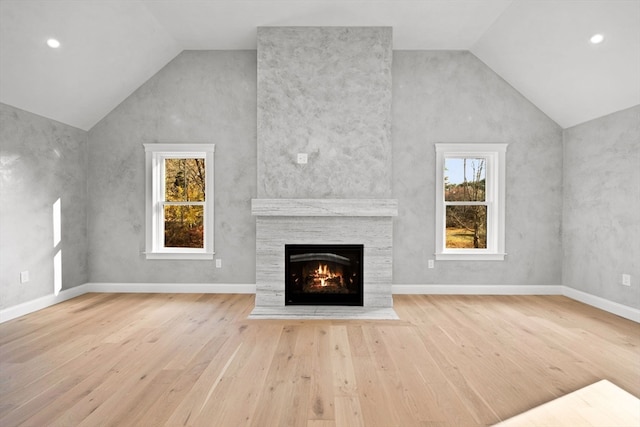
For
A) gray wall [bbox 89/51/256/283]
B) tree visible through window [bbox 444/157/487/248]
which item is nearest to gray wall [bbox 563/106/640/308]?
tree visible through window [bbox 444/157/487/248]

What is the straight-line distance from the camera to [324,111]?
4.17 m

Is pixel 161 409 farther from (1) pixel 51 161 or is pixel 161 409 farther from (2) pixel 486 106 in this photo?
(2) pixel 486 106

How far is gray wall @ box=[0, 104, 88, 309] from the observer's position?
3734mm

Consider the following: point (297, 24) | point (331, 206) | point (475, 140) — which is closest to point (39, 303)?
point (331, 206)

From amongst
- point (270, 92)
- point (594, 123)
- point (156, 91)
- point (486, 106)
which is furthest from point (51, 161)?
point (594, 123)

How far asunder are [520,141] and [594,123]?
0.81m

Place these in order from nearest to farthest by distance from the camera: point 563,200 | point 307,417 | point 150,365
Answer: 1. point 307,417
2. point 150,365
3. point 563,200

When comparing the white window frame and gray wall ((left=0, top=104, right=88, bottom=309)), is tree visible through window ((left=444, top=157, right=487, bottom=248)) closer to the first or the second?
the white window frame

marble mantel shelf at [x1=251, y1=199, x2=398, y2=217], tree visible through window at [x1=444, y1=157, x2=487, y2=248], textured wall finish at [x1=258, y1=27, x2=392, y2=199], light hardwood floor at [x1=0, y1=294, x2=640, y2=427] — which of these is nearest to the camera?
light hardwood floor at [x1=0, y1=294, x2=640, y2=427]

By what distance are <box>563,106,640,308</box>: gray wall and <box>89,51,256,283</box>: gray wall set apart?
425 centimetres

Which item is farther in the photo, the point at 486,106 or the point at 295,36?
the point at 486,106

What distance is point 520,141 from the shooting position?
482cm

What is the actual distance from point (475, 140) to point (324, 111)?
219 cm

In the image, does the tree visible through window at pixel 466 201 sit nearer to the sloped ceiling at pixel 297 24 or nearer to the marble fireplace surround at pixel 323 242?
the sloped ceiling at pixel 297 24
